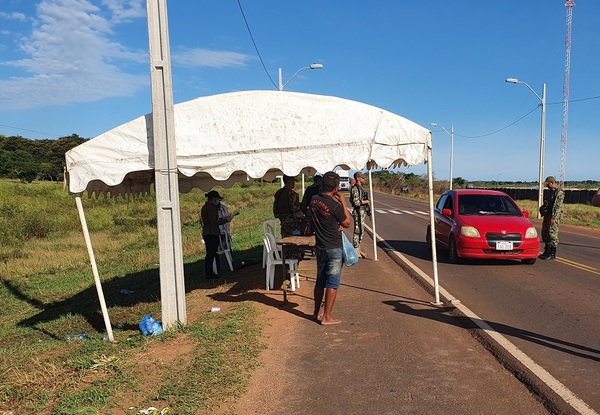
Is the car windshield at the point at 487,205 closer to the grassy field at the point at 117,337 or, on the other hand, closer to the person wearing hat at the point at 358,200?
the person wearing hat at the point at 358,200

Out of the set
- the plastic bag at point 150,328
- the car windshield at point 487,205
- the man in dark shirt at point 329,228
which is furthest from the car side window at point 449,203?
the plastic bag at point 150,328

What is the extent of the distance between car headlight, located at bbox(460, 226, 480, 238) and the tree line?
4642 cm

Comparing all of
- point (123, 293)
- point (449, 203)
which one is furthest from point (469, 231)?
point (123, 293)

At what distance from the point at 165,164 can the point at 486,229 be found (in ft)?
23.6

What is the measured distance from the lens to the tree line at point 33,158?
61000 millimetres

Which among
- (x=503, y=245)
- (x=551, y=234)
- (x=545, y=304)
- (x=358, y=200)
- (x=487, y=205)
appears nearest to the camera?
(x=545, y=304)

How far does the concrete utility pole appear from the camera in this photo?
6086mm

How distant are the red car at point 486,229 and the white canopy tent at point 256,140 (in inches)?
174

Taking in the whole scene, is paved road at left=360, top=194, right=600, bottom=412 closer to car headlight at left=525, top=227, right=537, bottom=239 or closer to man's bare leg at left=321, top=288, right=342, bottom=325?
car headlight at left=525, top=227, right=537, bottom=239

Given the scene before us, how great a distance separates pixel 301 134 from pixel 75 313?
604 cm

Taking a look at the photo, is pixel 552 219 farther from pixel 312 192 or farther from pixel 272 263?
pixel 272 263

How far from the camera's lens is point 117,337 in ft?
21.1

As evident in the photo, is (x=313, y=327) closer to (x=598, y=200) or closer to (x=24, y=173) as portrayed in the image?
(x=598, y=200)

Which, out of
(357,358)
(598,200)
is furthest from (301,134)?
(598,200)
